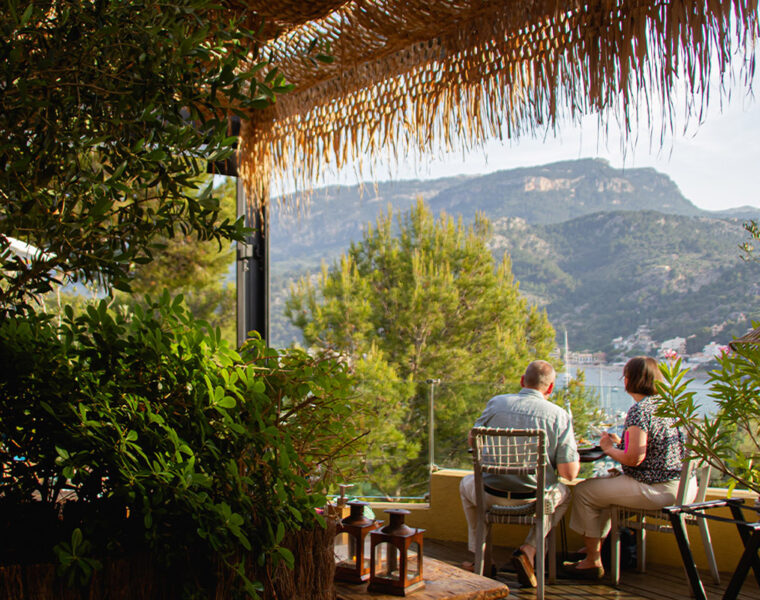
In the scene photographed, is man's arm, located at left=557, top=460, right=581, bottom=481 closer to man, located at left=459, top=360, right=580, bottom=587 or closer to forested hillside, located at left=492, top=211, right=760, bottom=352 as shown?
man, located at left=459, top=360, right=580, bottom=587

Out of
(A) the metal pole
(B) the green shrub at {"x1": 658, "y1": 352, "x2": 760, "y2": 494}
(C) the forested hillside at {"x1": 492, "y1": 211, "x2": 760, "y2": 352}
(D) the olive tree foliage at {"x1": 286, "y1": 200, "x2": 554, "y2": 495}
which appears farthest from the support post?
(C) the forested hillside at {"x1": 492, "y1": 211, "x2": 760, "y2": 352}

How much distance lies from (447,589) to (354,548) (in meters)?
0.39

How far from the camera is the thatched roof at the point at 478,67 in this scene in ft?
7.15

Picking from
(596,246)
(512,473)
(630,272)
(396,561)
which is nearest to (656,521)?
(512,473)

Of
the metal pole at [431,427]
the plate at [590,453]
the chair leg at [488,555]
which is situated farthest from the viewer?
the metal pole at [431,427]

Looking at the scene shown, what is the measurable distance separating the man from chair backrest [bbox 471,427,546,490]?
85 mm

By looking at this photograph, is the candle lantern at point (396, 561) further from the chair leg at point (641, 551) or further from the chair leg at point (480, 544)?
the chair leg at point (641, 551)

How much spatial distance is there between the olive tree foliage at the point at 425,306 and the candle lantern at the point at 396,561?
16666 mm

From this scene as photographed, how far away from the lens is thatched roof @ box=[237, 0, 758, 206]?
85.8 inches

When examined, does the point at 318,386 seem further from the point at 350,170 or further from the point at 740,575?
the point at 350,170

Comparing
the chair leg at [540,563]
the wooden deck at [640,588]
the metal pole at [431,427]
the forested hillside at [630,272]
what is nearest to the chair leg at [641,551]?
the wooden deck at [640,588]

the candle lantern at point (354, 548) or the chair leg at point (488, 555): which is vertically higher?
the candle lantern at point (354, 548)

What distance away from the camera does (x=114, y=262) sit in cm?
155

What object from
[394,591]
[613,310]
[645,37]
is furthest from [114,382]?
[613,310]
